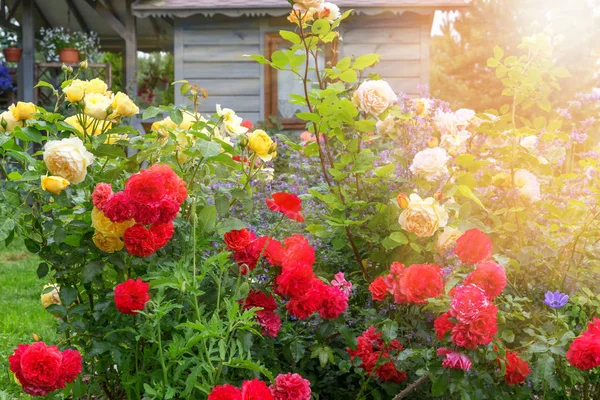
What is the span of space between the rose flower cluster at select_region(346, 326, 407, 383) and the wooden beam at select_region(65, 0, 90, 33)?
893 cm

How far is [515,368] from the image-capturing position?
2248 millimetres

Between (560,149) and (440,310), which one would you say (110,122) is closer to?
(440,310)

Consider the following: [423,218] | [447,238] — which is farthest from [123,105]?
[447,238]

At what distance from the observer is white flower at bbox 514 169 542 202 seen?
265cm

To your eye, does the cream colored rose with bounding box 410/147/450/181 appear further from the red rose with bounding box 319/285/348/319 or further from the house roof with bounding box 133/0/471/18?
the house roof with bounding box 133/0/471/18

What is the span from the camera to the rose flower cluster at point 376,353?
7.61ft

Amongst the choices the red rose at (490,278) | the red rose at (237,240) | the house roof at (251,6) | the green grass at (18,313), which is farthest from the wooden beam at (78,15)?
the red rose at (490,278)

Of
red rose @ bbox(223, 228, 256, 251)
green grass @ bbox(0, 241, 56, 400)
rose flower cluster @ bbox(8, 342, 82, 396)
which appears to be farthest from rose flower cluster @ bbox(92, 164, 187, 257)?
green grass @ bbox(0, 241, 56, 400)

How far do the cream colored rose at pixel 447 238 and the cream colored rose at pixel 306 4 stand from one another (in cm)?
89

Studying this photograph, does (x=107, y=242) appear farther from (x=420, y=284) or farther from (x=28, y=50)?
(x=28, y=50)

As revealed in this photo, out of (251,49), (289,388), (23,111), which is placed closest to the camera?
(289,388)

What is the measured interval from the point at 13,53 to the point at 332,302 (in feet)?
28.2

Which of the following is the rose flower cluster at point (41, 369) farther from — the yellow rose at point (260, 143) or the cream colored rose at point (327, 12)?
the cream colored rose at point (327, 12)

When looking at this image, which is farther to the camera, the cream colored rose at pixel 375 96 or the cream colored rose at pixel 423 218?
the cream colored rose at pixel 375 96
